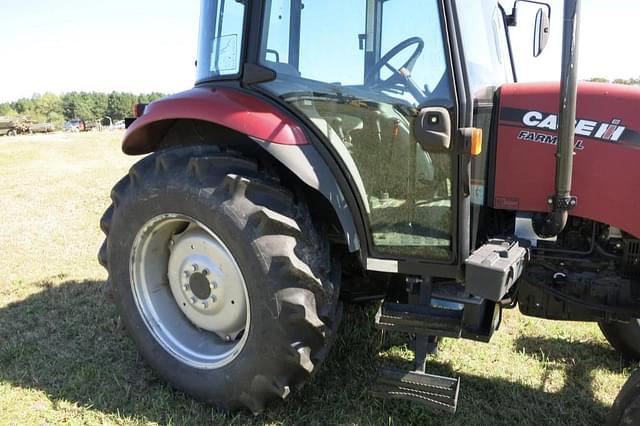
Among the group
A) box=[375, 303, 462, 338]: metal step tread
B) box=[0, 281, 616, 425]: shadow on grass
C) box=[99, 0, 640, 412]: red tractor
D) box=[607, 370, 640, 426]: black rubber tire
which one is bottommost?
A: box=[0, 281, 616, 425]: shadow on grass

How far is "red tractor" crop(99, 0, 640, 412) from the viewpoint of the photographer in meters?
2.04

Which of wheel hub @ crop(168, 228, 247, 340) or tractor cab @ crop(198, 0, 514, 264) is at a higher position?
tractor cab @ crop(198, 0, 514, 264)

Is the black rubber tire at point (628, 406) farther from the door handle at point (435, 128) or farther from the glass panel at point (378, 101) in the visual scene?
the door handle at point (435, 128)

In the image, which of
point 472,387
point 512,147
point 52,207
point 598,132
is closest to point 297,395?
point 472,387

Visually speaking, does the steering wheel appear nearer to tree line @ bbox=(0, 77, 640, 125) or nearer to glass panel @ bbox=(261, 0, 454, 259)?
glass panel @ bbox=(261, 0, 454, 259)

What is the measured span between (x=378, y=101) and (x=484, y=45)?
67cm

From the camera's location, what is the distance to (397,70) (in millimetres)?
2104

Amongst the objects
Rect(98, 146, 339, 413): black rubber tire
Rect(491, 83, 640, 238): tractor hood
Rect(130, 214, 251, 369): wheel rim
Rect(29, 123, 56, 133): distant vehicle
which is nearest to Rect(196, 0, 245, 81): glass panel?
Rect(98, 146, 339, 413): black rubber tire

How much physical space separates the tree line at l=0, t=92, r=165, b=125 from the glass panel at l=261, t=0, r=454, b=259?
95.1m

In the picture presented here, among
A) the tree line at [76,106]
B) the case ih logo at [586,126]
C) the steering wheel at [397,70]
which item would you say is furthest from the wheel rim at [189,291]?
the tree line at [76,106]

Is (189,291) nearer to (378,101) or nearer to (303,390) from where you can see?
(303,390)

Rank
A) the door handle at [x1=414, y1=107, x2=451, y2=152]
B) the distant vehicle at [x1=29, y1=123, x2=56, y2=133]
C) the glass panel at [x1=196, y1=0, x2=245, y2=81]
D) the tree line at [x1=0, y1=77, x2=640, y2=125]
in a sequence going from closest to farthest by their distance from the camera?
1. the door handle at [x1=414, y1=107, x2=451, y2=152]
2. the glass panel at [x1=196, y1=0, x2=245, y2=81]
3. the distant vehicle at [x1=29, y1=123, x2=56, y2=133]
4. the tree line at [x1=0, y1=77, x2=640, y2=125]

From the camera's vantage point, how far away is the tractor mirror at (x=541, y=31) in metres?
2.44

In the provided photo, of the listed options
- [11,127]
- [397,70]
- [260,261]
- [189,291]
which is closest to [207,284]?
[189,291]
